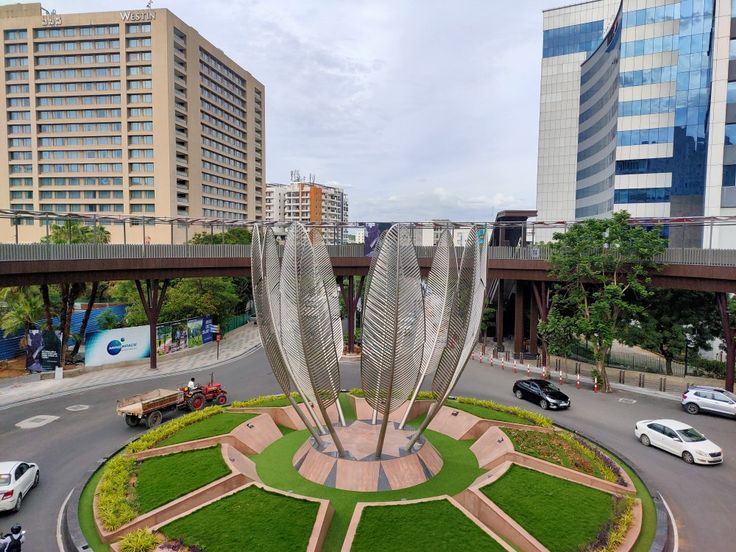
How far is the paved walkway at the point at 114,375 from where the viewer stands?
2475 centimetres

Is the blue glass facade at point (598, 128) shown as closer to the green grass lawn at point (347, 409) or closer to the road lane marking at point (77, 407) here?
the green grass lawn at point (347, 409)

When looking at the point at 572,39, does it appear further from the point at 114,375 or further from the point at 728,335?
the point at 114,375

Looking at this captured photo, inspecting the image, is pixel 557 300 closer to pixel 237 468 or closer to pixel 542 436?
pixel 542 436

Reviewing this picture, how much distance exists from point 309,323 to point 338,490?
4833 millimetres

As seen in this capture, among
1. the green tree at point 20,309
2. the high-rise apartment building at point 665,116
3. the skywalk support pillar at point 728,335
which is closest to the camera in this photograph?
the skywalk support pillar at point 728,335

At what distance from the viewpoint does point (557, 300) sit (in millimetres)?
28453

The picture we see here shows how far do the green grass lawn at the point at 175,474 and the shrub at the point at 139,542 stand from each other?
1350 millimetres

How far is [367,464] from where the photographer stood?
1342 centimetres

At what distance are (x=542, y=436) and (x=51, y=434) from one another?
19.6 m

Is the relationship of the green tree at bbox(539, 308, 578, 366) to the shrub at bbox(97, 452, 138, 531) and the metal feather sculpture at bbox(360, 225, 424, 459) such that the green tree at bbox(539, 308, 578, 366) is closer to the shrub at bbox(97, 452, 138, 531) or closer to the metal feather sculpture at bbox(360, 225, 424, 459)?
the metal feather sculpture at bbox(360, 225, 424, 459)

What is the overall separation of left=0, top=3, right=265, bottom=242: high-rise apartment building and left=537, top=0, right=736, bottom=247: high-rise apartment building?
63.2 meters

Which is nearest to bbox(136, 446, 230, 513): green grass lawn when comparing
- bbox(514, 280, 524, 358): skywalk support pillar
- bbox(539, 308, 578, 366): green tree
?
bbox(539, 308, 578, 366): green tree

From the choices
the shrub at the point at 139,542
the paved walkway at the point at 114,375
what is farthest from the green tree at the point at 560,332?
the shrub at the point at 139,542

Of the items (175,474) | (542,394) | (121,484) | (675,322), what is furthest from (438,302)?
(675,322)
